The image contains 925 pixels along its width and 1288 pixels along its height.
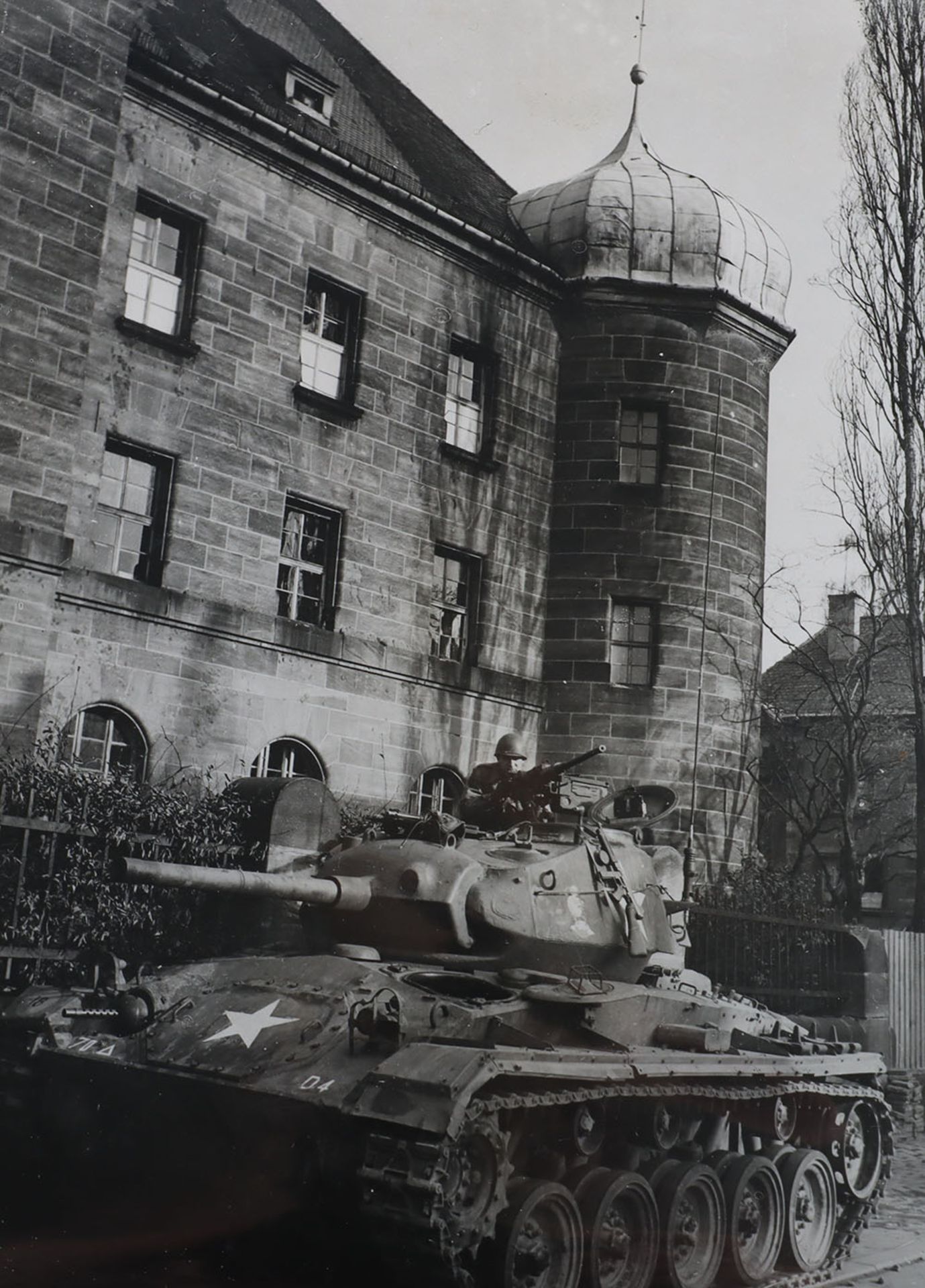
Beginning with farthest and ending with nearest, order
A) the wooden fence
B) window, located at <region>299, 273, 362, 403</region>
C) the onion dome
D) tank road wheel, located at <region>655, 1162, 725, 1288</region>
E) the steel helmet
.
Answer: the onion dome < the wooden fence < window, located at <region>299, 273, 362, 403</region> < the steel helmet < tank road wheel, located at <region>655, 1162, 725, 1288</region>

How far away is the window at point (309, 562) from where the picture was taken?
1684 cm

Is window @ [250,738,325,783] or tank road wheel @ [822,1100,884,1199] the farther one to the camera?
window @ [250,738,325,783]

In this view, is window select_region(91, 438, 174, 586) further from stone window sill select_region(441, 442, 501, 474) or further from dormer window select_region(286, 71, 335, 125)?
dormer window select_region(286, 71, 335, 125)

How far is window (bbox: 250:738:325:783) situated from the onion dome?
843 cm

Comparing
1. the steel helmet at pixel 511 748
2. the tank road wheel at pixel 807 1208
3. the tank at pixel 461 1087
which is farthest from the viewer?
the steel helmet at pixel 511 748

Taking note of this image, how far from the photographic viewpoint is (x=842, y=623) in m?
22.9

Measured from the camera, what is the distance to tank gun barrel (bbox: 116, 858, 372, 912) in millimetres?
7750

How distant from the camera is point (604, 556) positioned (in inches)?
795

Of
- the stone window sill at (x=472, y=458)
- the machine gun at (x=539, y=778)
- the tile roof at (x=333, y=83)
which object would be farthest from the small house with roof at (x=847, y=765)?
the machine gun at (x=539, y=778)

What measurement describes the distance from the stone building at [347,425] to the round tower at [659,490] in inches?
2.0

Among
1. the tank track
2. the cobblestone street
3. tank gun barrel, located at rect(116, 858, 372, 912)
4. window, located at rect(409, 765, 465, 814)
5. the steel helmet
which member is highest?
window, located at rect(409, 765, 465, 814)

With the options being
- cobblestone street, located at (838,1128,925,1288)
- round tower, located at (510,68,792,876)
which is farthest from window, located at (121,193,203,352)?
cobblestone street, located at (838,1128,925,1288)

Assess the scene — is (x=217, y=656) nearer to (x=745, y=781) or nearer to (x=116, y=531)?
(x=116, y=531)

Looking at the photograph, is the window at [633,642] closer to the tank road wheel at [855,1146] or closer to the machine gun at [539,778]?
the tank road wheel at [855,1146]
